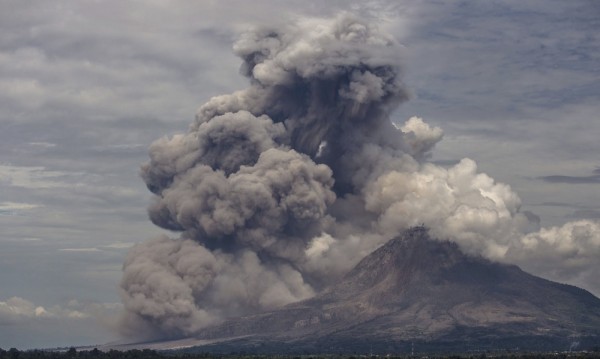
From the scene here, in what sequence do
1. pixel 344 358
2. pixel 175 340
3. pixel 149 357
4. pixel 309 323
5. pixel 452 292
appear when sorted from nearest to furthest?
pixel 149 357 → pixel 344 358 → pixel 175 340 → pixel 309 323 → pixel 452 292

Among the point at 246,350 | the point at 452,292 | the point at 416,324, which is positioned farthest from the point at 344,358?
the point at 452,292

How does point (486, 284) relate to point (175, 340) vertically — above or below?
above

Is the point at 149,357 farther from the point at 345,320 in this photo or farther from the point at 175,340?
the point at 345,320

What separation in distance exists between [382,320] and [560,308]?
31.9m

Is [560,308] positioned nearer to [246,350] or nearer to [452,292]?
[452,292]

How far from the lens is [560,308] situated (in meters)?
170

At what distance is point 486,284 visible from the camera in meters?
172

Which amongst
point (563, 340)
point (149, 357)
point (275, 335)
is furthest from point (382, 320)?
point (149, 357)

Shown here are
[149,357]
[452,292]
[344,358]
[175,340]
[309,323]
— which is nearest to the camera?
[149,357]

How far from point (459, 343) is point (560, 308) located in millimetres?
28162

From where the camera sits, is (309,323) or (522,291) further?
(522,291)

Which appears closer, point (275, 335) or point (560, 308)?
point (275, 335)

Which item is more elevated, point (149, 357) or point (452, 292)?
point (452, 292)

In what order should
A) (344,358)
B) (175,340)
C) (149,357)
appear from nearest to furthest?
(149,357)
(344,358)
(175,340)
